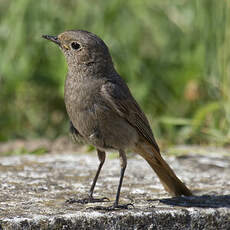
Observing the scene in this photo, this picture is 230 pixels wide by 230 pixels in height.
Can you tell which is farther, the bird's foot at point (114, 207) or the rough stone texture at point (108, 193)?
the bird's foot at point (114, 207)

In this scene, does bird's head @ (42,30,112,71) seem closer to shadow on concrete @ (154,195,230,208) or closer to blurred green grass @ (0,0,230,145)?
shadow on concrete @ (154,195,230,208)

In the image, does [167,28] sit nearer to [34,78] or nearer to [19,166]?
[34,78]

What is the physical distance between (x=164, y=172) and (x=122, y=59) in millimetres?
2908

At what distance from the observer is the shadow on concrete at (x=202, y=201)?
3.80 m

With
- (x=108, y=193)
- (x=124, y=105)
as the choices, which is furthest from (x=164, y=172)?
(x=124, y=105)

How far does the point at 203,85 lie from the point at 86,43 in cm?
304

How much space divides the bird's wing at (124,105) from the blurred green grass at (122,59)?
208cm

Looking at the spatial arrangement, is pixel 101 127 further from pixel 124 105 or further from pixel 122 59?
pixel 122 59

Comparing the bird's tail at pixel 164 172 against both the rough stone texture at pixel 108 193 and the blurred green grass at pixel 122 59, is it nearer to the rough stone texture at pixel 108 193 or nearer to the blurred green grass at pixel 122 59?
the rough stone texture at pixel 108 193

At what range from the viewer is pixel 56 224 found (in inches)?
129

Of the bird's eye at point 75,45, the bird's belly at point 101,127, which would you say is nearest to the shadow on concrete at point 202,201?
the bird's belly at point 101,127

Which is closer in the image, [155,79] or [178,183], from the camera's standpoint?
[178,183]

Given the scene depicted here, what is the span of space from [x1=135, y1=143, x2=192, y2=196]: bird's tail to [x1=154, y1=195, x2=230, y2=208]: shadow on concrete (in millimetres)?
115

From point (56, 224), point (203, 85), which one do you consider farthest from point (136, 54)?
point (56, 224)
